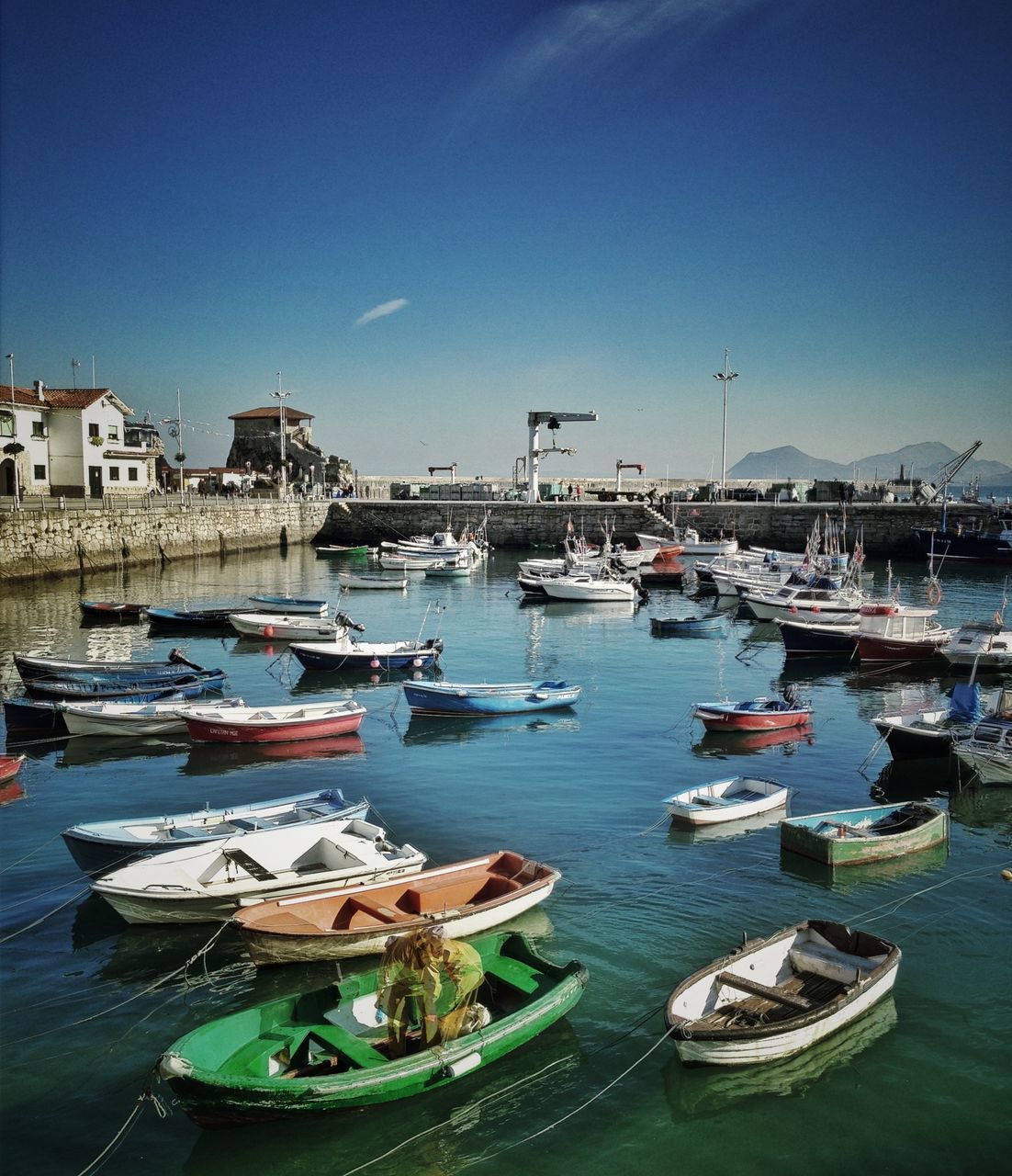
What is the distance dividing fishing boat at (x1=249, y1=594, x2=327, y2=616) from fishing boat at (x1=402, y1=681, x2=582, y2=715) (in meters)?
15.1

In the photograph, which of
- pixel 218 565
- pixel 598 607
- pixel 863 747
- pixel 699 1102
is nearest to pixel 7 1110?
pixel 699 1102

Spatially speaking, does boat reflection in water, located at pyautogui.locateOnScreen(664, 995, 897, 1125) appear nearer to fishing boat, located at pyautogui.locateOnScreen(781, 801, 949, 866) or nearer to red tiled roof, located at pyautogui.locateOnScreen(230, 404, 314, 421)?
fishing boat, located at pyautogui.locateOnScreen(781, 801, 949, 866)

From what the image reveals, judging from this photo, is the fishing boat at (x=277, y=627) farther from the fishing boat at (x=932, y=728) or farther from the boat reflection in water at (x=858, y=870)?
the boat reflection in water at (x=858, y=870)

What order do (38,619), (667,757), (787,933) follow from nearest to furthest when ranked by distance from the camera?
(787,933) → (667,757) → (38,619)

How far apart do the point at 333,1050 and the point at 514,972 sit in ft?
7.95

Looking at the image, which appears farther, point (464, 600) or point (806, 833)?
point (464, 600)

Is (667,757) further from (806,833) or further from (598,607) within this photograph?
(598,607)

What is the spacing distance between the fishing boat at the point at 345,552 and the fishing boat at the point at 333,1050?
2520 inches

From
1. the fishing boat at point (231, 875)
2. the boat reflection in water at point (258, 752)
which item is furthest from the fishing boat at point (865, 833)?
the boat reflection in water at point (258, 752)

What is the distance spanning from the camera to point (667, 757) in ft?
73.7

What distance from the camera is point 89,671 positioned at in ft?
89.7

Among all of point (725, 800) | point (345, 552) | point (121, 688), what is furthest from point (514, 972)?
point (345, 552)

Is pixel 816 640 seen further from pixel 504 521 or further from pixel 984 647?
pixel 504 521

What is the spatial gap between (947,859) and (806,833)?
275 centimetres
